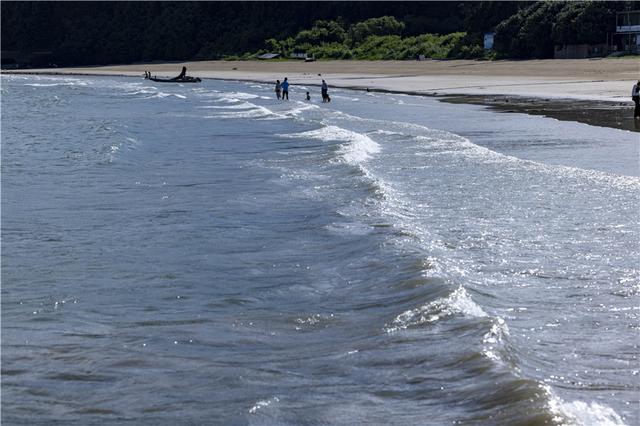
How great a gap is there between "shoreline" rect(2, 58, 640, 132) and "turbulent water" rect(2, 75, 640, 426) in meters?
12.2

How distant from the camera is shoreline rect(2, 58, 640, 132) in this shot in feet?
115

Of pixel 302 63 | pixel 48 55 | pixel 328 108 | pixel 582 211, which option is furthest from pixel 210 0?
pixel 582 211

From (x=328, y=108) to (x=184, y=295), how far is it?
104 feet

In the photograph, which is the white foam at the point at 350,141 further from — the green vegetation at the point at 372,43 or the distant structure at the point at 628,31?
the green vegetation at the point at 372,43

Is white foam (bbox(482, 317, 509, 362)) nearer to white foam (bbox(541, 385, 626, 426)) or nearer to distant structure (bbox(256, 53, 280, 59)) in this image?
white foam (bbox(541, 385, 626, 426))

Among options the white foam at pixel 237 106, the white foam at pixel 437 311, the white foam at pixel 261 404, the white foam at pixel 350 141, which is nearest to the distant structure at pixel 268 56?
the white foam at pixel 237 106

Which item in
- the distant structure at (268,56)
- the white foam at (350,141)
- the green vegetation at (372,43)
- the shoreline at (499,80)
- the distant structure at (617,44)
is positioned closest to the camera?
the white foam at (350,141)

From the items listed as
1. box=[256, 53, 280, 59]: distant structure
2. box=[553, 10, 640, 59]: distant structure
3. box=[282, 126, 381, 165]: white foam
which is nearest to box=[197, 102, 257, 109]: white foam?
box=[282, 126, 381, 165]: white foam

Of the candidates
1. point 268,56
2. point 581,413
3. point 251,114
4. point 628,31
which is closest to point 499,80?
point 628,31

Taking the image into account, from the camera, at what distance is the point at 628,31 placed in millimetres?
63500

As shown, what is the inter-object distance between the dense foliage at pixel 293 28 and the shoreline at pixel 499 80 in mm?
3517

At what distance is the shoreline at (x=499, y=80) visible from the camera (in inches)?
1375

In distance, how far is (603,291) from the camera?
961 cm

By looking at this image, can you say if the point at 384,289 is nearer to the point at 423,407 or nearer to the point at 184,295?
the point at 184,295
